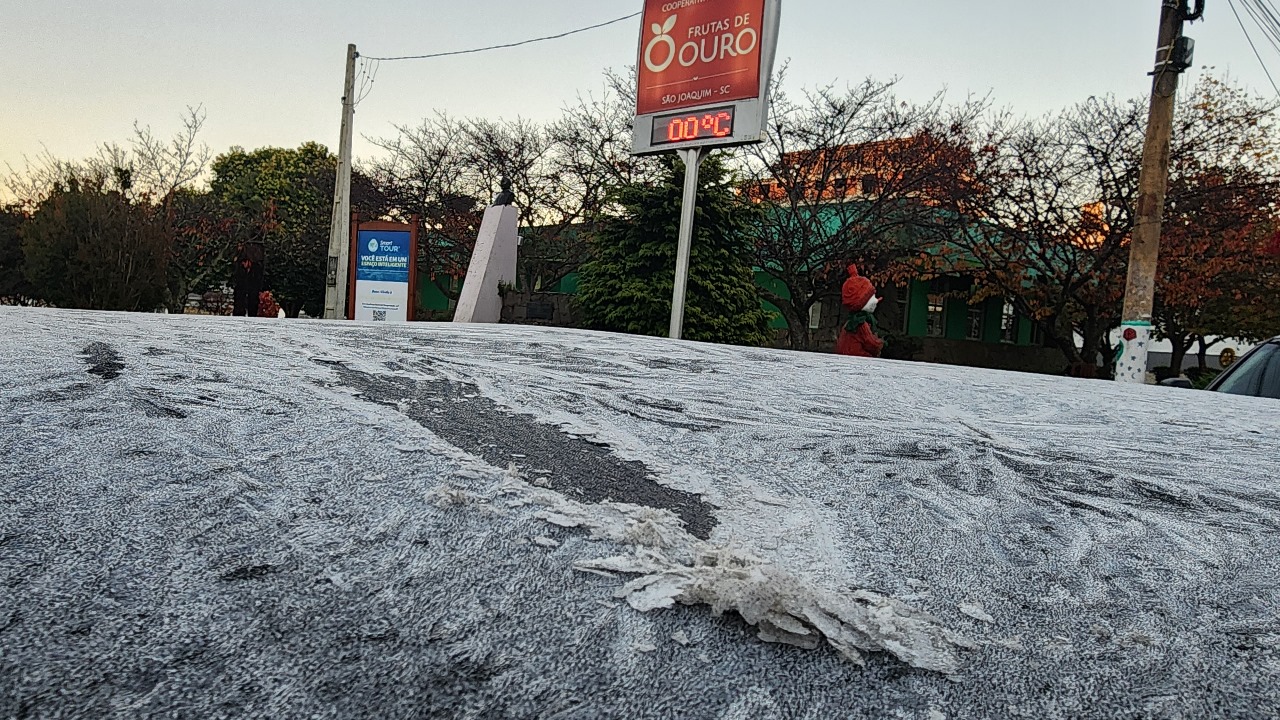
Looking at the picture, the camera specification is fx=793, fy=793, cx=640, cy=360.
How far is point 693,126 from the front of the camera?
6.30m

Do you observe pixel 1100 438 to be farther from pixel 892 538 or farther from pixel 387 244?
pixel 387 244

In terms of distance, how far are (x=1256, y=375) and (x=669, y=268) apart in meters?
5.64

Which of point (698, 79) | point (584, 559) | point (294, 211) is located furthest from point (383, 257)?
point (294, 211)

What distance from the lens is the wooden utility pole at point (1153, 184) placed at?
5992mm

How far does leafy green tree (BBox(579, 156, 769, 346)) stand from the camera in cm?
820

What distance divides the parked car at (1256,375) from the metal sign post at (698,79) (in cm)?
353

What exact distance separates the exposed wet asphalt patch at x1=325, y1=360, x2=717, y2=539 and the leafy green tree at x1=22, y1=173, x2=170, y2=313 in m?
8.53

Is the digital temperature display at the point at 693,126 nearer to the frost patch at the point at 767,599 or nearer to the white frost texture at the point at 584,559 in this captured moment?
the white frost texture at the point at 584,559

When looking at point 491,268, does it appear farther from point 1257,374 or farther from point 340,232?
point 1257,374

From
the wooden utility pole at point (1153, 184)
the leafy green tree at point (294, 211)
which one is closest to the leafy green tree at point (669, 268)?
the wooden utility pole at point (1153, 184)

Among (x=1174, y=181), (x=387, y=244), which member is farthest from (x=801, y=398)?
(x=1174, y=181)

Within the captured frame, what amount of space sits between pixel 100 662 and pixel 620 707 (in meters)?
0.35

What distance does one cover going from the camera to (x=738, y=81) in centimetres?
606

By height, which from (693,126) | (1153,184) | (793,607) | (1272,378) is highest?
(693,126)
